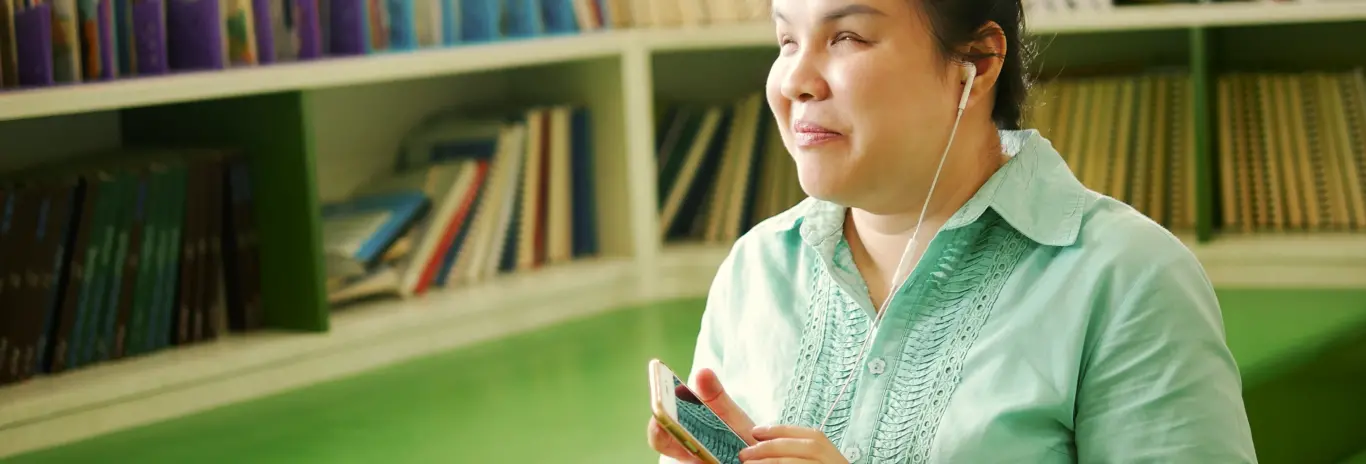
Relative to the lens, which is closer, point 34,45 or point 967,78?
point 967,78

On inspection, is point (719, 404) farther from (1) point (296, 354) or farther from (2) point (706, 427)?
(1) point (296, 354)

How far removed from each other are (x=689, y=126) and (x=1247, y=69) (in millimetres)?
1016

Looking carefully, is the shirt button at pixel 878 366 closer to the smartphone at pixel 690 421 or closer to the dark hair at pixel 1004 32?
the smartphone at pixel 690 421

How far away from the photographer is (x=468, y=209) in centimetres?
255

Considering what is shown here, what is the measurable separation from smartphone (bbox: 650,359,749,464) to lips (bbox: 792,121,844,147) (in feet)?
0.65

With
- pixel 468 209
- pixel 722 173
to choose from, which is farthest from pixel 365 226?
Result: pixel 722 173

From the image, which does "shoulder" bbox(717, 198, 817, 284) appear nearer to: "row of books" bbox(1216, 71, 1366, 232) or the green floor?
the green floor

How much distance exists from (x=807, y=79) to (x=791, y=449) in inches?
10.9

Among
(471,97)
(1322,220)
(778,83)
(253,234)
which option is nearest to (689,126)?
(471,97)

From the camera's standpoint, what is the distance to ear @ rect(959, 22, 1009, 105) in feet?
3.90

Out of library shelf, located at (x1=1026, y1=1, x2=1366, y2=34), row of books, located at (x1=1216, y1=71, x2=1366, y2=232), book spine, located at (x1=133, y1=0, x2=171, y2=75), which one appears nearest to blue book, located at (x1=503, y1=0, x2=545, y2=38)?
book spine, located at (x1=133, y1=0, x2=171, y2=75)

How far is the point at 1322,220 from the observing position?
2.63 m

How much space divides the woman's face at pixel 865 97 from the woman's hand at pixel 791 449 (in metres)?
0.18

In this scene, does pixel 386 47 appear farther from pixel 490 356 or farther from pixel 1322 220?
pixel 1322 220
